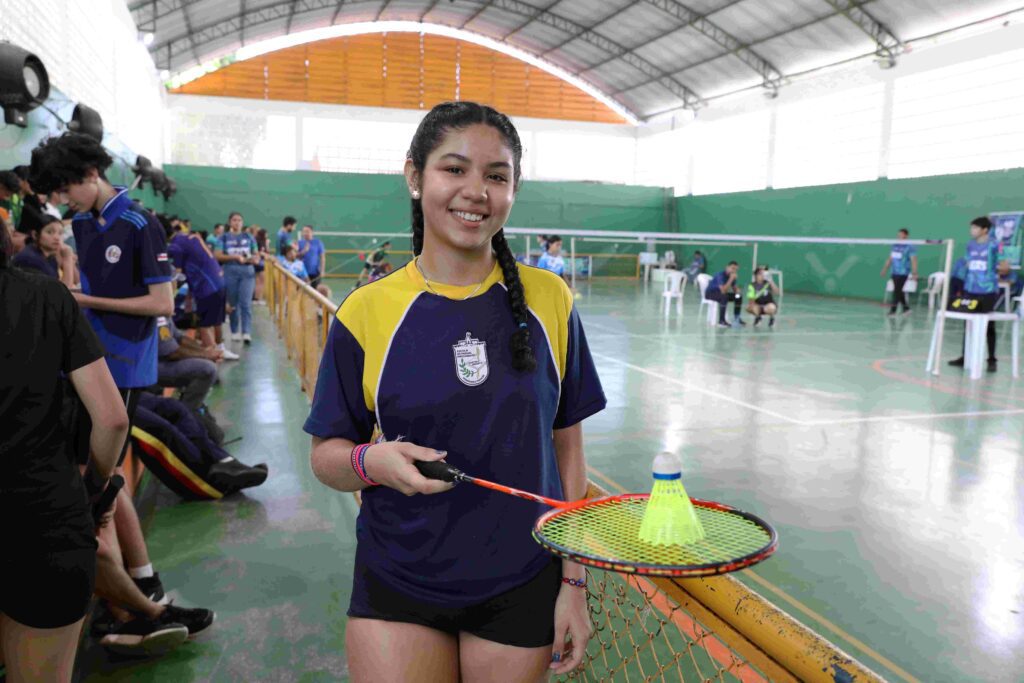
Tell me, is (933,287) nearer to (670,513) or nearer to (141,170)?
(141,170)

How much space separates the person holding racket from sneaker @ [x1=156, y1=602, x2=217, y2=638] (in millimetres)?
1881

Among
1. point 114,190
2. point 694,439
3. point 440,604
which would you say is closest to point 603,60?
point 694,439

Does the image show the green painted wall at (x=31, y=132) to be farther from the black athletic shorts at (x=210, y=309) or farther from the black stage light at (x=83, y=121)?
the black athletic shorts at (x=210, y=309)

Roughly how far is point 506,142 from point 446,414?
551 mm

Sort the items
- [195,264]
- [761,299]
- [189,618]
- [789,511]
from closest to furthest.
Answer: [189,618], [789,511], [195,264], [761,299]

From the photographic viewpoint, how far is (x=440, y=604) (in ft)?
4.64

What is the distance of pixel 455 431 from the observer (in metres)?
1.43

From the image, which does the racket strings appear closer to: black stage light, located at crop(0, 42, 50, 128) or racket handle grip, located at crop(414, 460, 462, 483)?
racket handle grip, located at crop(414, 460, 462, 483)


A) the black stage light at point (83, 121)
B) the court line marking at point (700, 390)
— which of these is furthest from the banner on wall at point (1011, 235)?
the black stage light at point (83, 121)

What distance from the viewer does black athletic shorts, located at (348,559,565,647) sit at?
1.43m

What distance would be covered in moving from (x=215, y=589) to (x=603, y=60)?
1175 inches

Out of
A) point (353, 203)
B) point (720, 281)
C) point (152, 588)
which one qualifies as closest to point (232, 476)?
point (152, 588)

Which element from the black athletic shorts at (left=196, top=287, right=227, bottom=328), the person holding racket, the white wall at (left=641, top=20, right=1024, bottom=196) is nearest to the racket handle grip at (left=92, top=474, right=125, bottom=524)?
the person holding racket

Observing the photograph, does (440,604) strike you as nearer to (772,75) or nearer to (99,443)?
(99,443)
